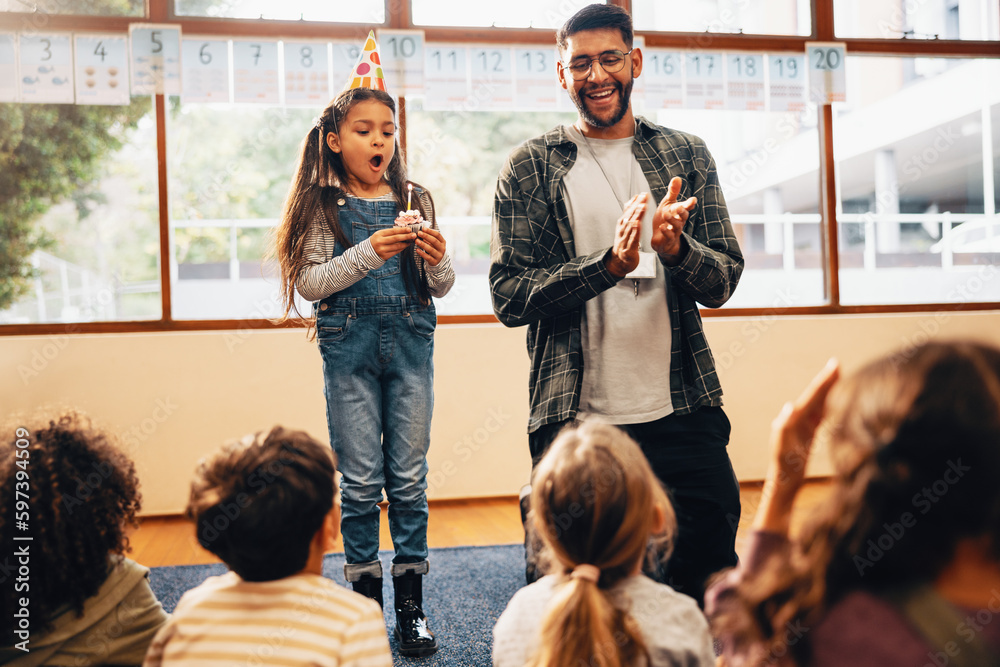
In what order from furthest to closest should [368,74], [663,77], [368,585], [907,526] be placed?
1. [663,77]
2. [368,74]
3. [368,585]
4. [907,526]

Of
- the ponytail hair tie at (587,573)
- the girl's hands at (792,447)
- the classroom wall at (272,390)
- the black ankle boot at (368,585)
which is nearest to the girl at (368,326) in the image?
the black ankle boot at (368,585)

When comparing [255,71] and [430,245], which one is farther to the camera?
[255,71]

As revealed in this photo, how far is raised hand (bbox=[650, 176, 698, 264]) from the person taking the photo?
4.53 ft

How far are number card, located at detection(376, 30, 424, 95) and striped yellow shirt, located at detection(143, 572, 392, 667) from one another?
2876mm

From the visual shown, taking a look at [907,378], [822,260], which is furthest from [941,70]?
[907,378]

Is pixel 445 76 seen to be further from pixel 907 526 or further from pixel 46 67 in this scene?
pixel 907 526

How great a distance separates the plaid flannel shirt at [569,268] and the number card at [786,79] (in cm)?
238

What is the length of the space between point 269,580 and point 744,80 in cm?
353

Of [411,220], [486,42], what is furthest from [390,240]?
[486,42]

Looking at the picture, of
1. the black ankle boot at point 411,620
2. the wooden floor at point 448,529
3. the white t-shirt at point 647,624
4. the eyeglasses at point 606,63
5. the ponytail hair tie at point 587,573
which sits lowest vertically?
the wooden floor at point 448,529

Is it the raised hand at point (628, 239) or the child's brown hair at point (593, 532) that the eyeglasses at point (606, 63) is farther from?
the child's brown hair at point (593, 532)

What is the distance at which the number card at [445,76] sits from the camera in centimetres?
348

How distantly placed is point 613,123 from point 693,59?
2.35 meters

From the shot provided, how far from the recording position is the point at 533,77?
11.7ft
